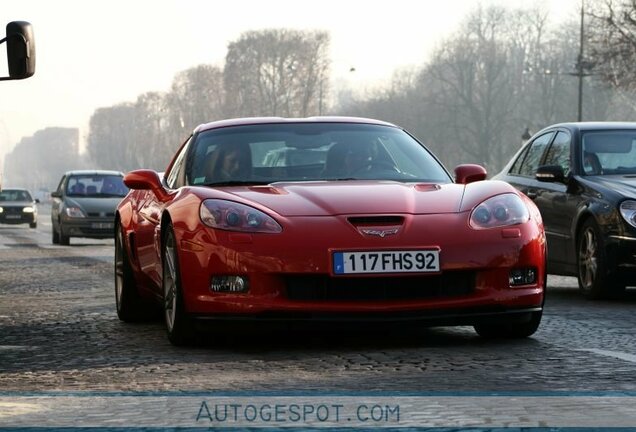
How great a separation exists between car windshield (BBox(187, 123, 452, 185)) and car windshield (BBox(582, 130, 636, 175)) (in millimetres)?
3180

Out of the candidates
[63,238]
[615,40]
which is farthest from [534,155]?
[615,40]

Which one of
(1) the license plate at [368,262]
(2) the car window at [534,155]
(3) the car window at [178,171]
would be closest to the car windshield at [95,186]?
(2) the car window at [534,155]

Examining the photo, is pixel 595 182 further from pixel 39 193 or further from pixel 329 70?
pixel 39 193

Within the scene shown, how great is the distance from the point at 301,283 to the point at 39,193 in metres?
149

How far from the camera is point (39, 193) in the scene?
154 metres

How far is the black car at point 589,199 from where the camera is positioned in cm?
1072

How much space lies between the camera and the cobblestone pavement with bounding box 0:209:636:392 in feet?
19.0

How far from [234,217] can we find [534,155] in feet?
19.4

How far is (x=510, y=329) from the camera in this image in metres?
7.57

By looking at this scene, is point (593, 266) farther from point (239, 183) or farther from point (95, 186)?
point (95, 186)

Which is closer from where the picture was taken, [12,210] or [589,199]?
[589,199]

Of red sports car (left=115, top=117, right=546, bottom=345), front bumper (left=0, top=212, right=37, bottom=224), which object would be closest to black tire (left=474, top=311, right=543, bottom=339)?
red sports car (left=115, top=117, right=546, bottom=345)

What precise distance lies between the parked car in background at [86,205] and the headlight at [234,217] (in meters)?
19.8

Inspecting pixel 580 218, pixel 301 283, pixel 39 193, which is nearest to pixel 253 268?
pixel 301 283
